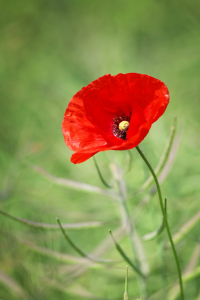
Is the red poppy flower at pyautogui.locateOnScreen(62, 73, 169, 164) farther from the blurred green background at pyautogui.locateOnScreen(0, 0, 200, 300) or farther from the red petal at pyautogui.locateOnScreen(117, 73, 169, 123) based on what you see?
the blurred green background at pyautogui.locateOnScreen(0, 0, 200, 300)

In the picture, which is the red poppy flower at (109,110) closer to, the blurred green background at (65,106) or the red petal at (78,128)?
the red petal at (78,128)

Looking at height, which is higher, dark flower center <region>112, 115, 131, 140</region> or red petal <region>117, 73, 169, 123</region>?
red petal <region>117, 73, 169, 123</region>

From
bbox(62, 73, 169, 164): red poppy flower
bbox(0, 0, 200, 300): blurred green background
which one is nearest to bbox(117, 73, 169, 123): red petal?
bbox(62, 73, 169, 164): red poppy flower

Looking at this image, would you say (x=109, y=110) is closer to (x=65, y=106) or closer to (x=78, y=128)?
(x=78, y=128)

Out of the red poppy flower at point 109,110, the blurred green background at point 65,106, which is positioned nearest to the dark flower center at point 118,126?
the red poppy flower at point 109,110

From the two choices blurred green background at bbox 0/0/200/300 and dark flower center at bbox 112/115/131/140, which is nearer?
dark flower center at bbox 112/115/131/140
